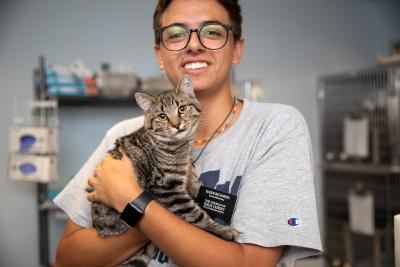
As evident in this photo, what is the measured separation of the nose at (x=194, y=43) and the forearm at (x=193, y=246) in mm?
462

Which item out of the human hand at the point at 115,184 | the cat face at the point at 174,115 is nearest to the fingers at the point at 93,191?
the human hand at the point at 115,184

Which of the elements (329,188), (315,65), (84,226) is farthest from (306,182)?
(315,65)

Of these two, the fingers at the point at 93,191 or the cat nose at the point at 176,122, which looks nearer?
the fingers at the point at 93,191

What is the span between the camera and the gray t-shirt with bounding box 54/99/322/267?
84 centimetres

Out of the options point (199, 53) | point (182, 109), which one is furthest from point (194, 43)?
point (182, 109)

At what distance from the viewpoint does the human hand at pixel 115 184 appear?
2.95 ft

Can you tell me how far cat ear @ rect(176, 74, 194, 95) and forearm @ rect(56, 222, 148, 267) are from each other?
46 cm

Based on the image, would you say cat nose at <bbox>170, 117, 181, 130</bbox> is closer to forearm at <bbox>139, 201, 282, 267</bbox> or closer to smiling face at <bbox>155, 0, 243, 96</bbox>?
smiling face at <bbox>155, 0, 243, 96</bbox>

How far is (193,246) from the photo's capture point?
809 millimetres

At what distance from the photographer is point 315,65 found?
3871mm

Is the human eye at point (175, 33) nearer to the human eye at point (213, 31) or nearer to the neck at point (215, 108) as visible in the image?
the human eye at point (213, 31)

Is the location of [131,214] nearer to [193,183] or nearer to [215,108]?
[193,183]

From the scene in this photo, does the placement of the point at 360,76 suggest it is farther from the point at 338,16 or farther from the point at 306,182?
the point at 306,182

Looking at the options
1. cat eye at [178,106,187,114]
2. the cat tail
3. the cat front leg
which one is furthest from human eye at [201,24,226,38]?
the cat tail
